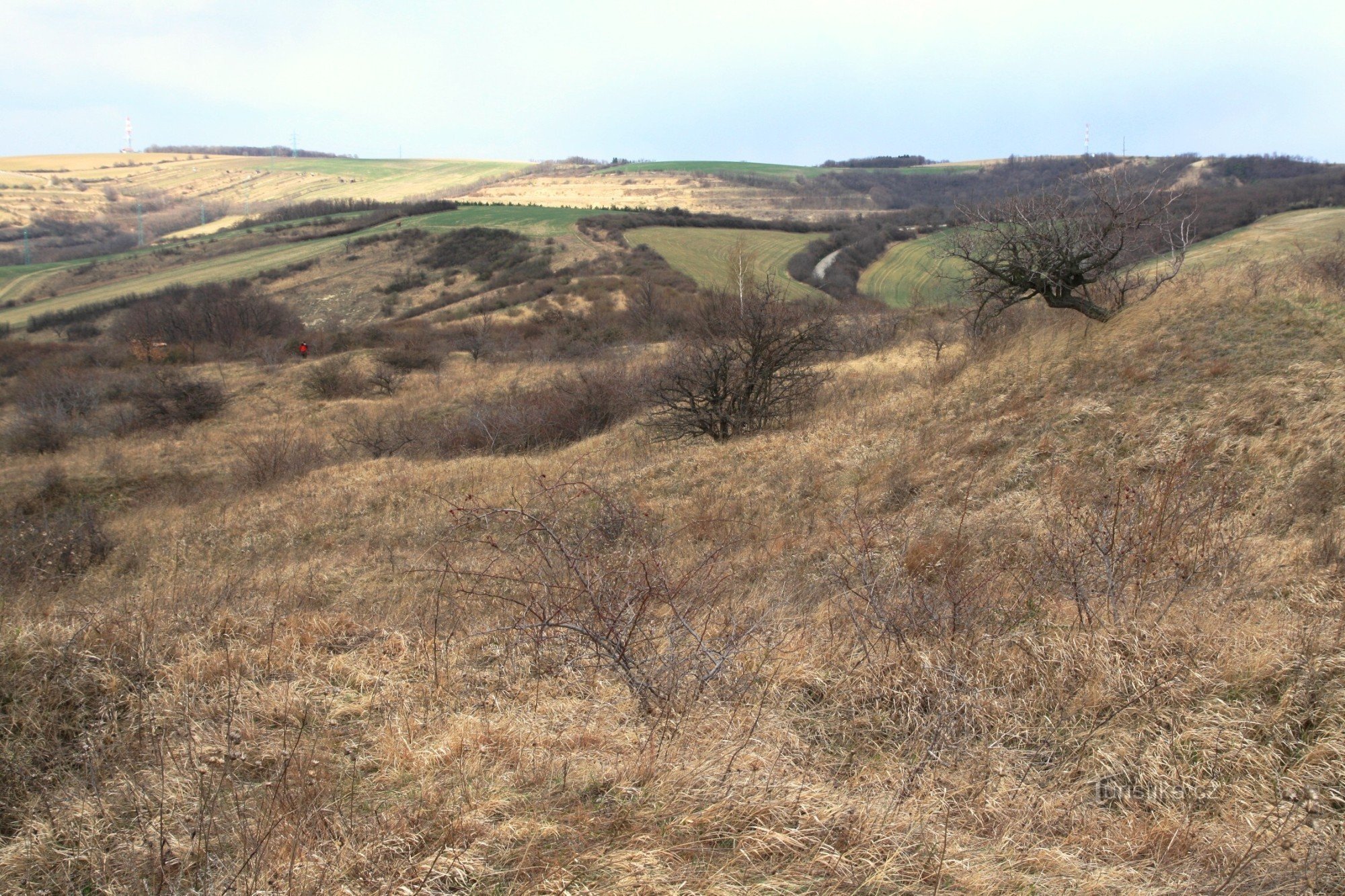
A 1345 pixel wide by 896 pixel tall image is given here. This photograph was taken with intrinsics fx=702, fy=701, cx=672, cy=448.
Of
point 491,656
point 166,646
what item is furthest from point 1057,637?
point 166,646

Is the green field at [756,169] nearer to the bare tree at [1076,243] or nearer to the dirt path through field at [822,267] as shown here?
the dirt path through field at [822,267]

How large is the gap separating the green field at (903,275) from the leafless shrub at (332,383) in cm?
2967

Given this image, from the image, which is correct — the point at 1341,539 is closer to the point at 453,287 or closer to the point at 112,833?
the point at 112,833

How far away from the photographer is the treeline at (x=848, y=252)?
50406mm

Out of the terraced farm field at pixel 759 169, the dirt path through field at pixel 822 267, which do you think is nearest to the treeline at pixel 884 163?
the terraced farm field at pixel 759 169

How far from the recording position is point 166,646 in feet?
15.1

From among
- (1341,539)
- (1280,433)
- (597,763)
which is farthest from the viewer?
(1280,433)

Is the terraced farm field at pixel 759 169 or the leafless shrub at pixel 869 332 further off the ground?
the terraced farm field at pixel 759 169

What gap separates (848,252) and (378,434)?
4778 cm

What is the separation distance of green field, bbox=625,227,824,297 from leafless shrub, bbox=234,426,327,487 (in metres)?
30.5

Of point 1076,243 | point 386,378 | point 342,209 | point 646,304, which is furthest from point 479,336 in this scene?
point 342,209

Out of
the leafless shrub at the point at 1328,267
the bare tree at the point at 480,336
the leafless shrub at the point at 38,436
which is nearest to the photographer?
the leafless shrub at the point at 1328,267

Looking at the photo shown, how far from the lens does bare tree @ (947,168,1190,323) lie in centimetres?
1223

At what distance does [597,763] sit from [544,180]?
12494cm
